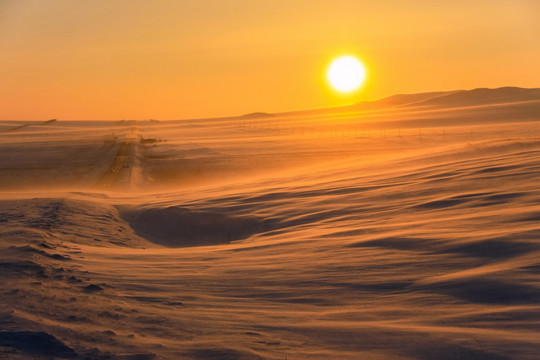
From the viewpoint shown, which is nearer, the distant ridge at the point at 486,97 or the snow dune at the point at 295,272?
the snow dune at the point at 295,272

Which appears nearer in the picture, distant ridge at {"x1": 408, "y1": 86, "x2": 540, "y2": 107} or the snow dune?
the snow dune

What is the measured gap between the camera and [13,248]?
729cm

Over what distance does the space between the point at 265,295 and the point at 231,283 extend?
1.90ft

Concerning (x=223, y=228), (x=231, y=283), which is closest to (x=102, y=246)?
(x=223, y=228)

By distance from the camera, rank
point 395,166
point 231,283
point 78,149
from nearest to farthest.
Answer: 1. point 231,283
2. point 395,166
3. point 78,149

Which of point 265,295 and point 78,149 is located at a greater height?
point 78,149

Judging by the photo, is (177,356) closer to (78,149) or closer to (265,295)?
(265,295)

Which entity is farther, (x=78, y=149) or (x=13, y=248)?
(x=78, y=149)

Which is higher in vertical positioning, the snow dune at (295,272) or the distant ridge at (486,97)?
the distant ridge at (486,97)

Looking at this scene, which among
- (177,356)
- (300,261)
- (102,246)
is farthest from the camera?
(102,246)

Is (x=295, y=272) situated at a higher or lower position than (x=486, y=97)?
lower

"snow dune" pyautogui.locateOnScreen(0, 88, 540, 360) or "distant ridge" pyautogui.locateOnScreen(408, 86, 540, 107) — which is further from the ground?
"distant ridge" pyautogui.locateOnScreen(408, 86, 540, 107)

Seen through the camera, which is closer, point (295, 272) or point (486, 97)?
point (295, 272)

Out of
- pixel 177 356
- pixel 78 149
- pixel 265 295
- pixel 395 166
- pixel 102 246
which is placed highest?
pixel 78 149
